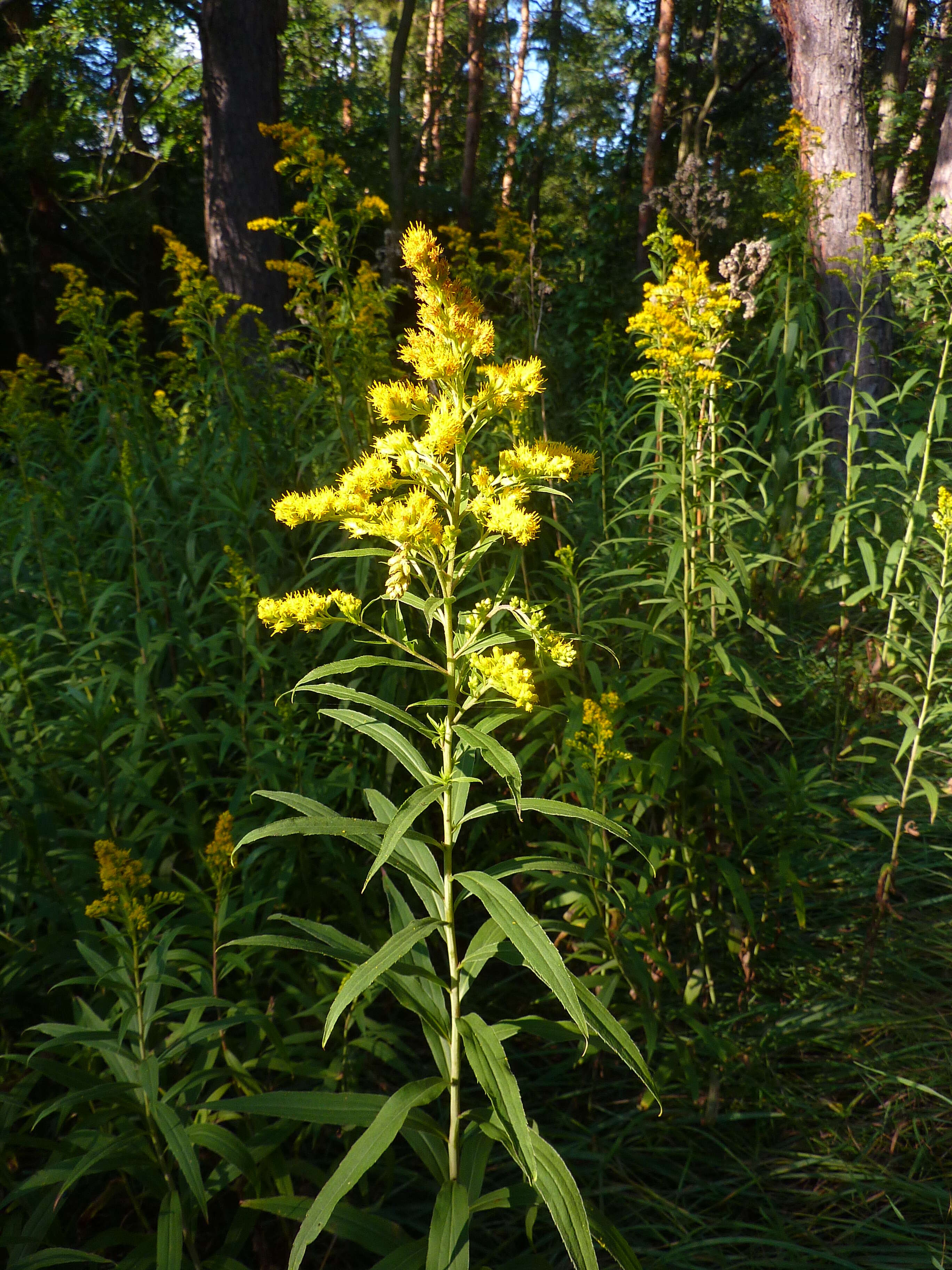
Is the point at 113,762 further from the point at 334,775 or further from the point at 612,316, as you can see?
the point at 612,316

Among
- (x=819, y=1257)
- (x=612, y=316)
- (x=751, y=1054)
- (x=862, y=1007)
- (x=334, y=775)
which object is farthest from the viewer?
(x=612, y=316)

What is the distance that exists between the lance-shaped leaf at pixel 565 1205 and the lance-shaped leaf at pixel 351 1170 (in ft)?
0.67

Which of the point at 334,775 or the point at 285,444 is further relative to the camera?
the point at 285,444

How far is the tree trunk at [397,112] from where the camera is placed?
8445 mm

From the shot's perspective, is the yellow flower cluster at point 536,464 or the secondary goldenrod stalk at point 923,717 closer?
the yellow flower cluster at point 536,464

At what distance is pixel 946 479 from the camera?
3.11 meters

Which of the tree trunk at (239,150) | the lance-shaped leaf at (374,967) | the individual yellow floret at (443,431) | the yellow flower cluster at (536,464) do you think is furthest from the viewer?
the tree trunk at (239,150)

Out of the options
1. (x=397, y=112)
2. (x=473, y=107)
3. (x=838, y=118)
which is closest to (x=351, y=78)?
(x=473, y=107)

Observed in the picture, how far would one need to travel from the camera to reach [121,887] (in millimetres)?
1533

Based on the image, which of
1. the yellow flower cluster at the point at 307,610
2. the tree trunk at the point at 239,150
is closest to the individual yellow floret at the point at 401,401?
the yellow flower cluster at the point at 307,610

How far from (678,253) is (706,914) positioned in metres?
2.31

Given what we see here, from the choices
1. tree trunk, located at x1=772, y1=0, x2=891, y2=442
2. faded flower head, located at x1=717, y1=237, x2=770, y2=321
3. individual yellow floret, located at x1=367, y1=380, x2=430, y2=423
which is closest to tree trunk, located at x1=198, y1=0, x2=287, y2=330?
faded flower head, located at x1=717, y1=237, x2=770, y2=321

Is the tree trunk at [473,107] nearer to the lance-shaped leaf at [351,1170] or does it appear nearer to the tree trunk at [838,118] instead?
the tree trunk at [838,118]

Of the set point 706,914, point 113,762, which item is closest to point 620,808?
point 706,914
